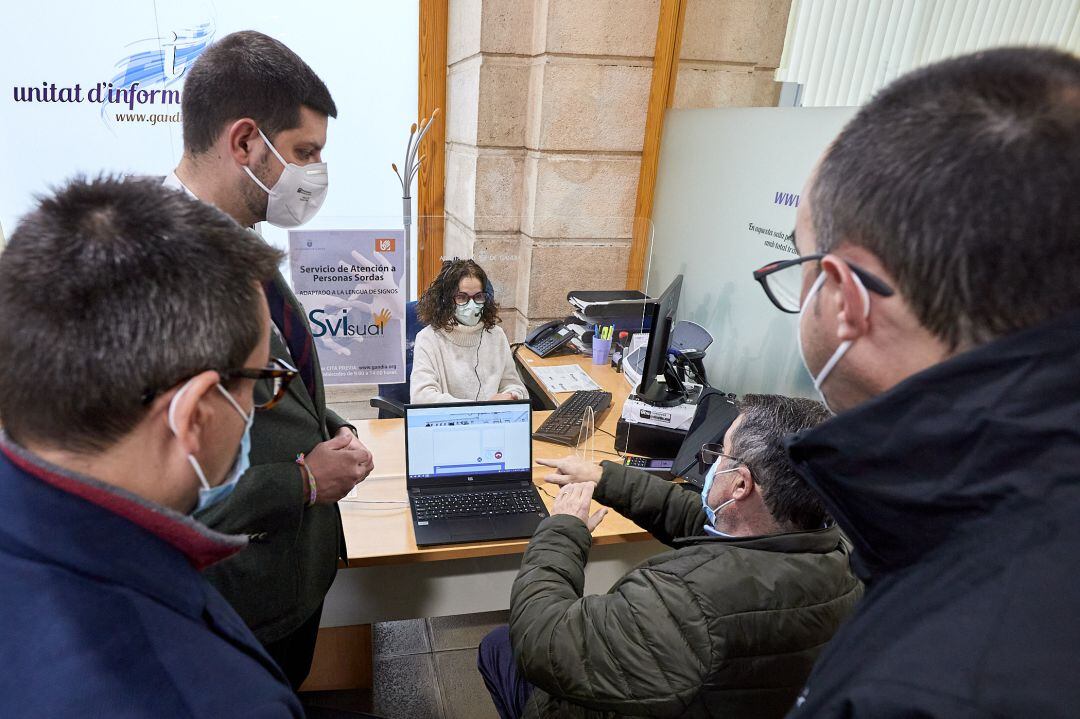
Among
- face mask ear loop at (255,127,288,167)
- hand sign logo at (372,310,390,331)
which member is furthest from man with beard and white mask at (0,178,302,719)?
hand sign logo at (372,310,390,331)

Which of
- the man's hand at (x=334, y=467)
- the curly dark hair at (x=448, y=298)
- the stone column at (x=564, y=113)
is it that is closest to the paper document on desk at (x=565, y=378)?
the curly dark hair at (x=448, y=298)

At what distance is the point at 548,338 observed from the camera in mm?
3172

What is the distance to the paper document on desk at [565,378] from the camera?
2.74 m

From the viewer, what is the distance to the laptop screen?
1.83 metres

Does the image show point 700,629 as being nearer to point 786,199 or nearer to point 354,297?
point 354,297

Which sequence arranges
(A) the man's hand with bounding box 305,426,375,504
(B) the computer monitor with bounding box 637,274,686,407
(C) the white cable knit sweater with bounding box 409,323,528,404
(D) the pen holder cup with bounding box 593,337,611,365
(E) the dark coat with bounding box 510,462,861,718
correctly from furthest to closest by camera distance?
(D) the pen holder cup with bounding box 593,337,611,365, (C) the white cable knit sweater with bounding box 409,323,528,404, (B) the computer monitor with bounding box 637,274,686,407, (A) the man's hand with bounding box 305,426,375,504, (E) the dark coat with bounding box 510,462,861,718

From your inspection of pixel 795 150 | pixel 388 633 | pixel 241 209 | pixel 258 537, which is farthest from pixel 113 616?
pixel 795 150

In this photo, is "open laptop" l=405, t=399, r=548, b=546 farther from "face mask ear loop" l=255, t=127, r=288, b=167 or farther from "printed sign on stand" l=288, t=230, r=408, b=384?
"face mask ear loop" l=255, t=127, r=288, b=167

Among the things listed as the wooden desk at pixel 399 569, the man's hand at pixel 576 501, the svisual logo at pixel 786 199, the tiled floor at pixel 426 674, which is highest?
the svisual logo at pixel 786 199

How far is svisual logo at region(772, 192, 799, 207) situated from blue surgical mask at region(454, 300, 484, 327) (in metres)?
1.32

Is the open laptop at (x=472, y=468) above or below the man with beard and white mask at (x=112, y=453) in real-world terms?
below

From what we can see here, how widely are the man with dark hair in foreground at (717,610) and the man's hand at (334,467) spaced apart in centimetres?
48

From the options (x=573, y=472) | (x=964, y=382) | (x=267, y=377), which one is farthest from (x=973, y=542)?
(x=573, y=472)

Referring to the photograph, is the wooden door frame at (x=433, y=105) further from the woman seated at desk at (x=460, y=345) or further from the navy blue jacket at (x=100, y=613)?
the navy blue jacket at (x=100, y=613)
